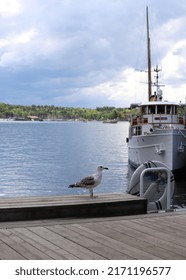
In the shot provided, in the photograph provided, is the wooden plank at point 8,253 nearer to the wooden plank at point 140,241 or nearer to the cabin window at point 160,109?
the wooden plank at point 140,241

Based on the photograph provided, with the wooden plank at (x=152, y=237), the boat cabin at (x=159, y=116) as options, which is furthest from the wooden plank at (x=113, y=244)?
the boat cabin at (x=159, y=116)

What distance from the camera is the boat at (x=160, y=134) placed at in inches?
1166

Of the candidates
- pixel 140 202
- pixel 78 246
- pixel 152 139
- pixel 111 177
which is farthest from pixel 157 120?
pixel 78 246

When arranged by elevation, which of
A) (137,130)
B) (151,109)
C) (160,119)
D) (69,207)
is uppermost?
(151,109)

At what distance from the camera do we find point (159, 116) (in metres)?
32.1

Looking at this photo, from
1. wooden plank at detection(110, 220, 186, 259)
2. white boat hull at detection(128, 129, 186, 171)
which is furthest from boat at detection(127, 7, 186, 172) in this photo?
wooden plank at detection(110, 220, 186, 259)

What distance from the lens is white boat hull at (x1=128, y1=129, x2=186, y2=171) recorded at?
2948 cm

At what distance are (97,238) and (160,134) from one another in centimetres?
2515

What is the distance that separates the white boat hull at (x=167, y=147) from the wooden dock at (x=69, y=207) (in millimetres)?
23130

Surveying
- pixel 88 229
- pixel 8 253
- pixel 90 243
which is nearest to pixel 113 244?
pixel 90 243

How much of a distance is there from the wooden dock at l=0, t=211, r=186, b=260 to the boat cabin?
25.6 meters

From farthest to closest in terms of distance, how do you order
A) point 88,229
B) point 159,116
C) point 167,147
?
point 159,116
point 167,147
point 88,229

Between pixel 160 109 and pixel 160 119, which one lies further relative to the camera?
pixel 160 109

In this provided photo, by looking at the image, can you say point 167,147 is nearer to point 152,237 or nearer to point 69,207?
point 69,207
